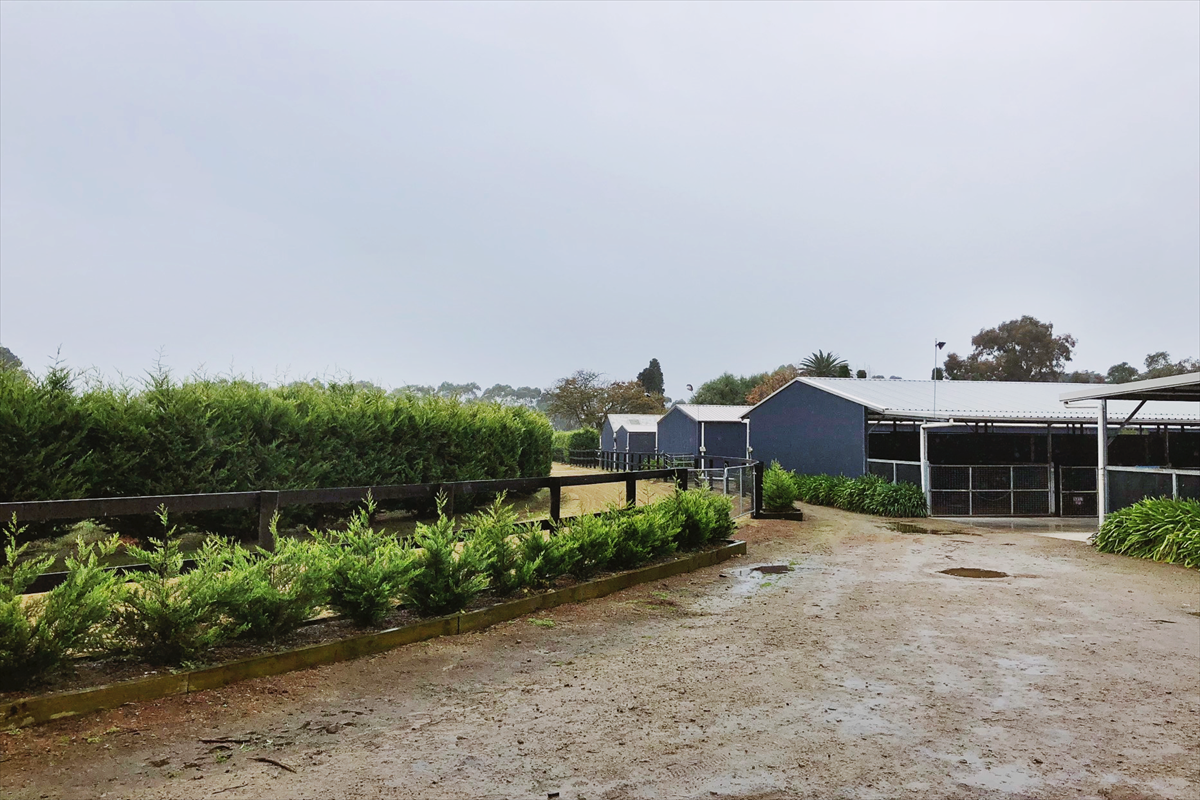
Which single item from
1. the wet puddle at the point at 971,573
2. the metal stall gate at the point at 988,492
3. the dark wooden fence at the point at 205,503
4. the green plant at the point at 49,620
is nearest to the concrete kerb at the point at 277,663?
the green plant at the point at 49,620

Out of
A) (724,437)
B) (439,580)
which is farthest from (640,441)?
(439,580)

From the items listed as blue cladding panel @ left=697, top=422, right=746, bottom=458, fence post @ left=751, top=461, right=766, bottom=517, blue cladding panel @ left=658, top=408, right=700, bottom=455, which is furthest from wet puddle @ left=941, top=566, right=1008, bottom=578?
blue cladding panel @ left=658, top=408, right=700, bottom=455

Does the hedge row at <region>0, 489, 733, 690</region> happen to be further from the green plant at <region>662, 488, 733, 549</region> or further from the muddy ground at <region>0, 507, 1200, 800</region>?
the green plant at <region>662, 488, 733, 549</region>

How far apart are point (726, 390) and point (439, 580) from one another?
74.4 metres

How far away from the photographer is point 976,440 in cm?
2564

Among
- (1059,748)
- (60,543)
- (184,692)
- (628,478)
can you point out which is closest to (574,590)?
(628,478)

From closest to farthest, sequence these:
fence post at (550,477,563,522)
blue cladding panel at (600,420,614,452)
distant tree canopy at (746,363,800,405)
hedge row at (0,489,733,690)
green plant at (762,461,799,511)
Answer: hedge row at (0,489,733,690)
fence post at (550,477,563,522)
green plant at (762,461,799,511)
blue cladding panel at (600,420,614,452)
distant tree canopy at (746,363,800,405)

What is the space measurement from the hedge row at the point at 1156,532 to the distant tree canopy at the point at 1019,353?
2621 inches

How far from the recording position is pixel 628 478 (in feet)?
34.2

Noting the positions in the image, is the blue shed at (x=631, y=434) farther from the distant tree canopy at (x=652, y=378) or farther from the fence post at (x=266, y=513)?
the fence post at (x=266, y=513)

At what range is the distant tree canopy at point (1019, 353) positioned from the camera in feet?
247

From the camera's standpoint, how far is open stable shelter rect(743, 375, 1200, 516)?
19734mm

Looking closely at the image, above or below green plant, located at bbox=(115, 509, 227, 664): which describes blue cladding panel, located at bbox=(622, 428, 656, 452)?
above

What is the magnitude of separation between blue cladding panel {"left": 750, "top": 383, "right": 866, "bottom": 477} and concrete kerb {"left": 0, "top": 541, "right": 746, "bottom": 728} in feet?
52.5
